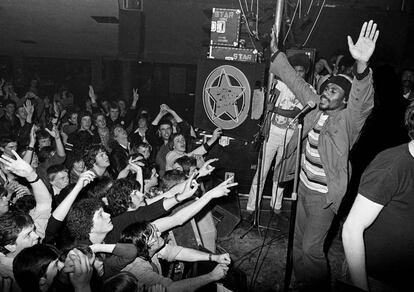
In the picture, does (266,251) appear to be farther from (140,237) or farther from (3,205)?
(3,205)

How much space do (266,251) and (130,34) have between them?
4868 mm

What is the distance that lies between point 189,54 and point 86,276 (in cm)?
648

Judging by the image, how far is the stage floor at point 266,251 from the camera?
3.08 metres

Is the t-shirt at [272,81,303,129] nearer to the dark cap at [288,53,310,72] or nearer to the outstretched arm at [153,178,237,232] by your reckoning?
the dark cap at [288,53,310,72]

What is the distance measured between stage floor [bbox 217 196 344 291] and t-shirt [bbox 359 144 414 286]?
Answer: 5.37 feet

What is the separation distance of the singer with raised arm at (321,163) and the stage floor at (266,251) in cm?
41

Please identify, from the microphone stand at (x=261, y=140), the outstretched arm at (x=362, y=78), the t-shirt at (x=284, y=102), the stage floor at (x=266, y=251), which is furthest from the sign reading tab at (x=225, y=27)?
the outstretched arm at (x=362, y=78)

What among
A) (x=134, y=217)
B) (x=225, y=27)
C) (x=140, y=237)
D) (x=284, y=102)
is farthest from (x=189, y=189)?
(x=225, y=27)

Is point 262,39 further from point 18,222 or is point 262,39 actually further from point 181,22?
point 18,222

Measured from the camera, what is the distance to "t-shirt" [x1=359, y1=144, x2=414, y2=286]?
1.23m

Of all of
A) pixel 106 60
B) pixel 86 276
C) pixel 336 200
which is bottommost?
pixel 86 276

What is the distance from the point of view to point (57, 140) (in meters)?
4.41

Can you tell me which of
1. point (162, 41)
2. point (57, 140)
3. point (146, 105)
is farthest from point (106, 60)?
point (57, 140)

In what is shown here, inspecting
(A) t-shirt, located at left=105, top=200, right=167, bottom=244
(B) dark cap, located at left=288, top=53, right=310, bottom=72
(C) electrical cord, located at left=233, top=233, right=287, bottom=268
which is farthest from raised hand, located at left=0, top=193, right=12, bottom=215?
(B) dark cap, located at left=288, top=53, right=310, bottom=72
